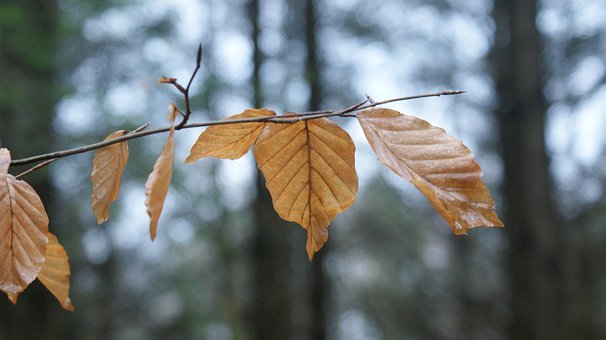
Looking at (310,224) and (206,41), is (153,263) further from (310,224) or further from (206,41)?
(310,224)

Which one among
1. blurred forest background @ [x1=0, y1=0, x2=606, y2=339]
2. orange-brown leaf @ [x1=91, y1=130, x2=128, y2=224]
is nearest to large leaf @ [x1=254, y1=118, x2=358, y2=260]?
orange-brown leaf @ [x1=91, y1=130, x2=128, y2=224]

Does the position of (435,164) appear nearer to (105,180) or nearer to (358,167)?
(105,180)

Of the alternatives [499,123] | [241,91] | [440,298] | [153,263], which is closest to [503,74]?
[499,123]

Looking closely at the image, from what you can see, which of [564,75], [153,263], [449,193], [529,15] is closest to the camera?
[449,193]

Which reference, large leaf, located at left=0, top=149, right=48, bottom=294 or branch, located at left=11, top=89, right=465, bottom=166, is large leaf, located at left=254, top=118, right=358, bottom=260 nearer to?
branch, located at left=11, top=89, right=465, bottom=166

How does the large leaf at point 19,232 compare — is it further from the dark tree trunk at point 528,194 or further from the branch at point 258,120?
the dark tree trunk at point 528,194

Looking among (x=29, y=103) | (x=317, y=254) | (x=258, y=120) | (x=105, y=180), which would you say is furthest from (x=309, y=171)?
(x=317, y=254)

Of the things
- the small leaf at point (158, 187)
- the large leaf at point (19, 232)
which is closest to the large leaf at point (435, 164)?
the small leaf at point (158, 187)
